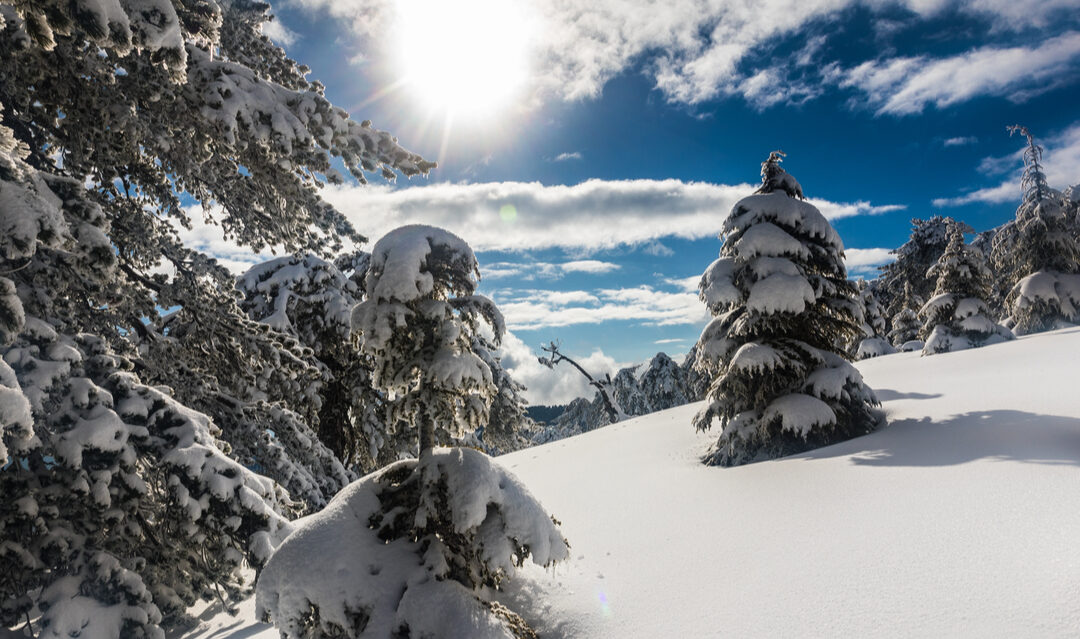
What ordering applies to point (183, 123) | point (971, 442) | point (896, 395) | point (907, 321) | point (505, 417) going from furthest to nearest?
point (907, 321) < point (505, 417) < point (896, 395) < point (971, 442) < point (183, 123)

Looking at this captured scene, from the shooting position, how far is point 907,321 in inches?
1193

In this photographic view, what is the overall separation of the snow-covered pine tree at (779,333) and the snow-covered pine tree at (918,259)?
23458 millimetres

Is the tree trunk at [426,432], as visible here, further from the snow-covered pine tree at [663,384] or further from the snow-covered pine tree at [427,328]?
the snow-covered pine tree at [663,384]

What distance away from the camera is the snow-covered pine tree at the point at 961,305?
1831cm

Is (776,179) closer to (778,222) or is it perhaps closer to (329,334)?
(778,222)

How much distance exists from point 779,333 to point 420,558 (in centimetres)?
751

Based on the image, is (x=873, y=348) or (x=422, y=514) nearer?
(x=422, y=514)

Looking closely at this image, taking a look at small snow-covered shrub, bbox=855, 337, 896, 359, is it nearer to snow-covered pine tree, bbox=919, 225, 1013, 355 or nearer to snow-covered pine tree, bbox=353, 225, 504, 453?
snow-covered pine tree, bbox=919, 225, 1013, 355

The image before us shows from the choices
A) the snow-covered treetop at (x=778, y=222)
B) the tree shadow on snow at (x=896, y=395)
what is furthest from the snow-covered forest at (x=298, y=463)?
the snow-covered treetop at (x=778, y=222)

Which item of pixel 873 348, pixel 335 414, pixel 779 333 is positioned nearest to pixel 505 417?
pixel 335 414

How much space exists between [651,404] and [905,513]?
3180cm

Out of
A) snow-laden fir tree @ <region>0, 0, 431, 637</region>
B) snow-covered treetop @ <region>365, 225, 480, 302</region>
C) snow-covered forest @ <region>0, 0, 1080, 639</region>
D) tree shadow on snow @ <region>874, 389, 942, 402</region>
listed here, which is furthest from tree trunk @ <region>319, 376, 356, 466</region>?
tree shadow on snow @ <region>874, 389, 942, 402</region>

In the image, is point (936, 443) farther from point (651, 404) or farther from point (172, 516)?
point (651, 404)

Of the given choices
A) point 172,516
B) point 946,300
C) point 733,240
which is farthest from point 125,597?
point 946,300
